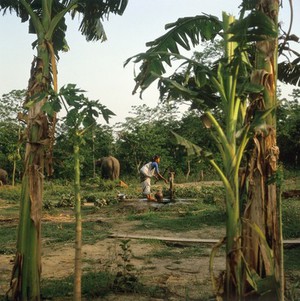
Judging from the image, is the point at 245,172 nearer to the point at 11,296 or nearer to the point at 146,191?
the point at 11,296

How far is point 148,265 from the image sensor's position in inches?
240

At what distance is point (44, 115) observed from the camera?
4.41 metres

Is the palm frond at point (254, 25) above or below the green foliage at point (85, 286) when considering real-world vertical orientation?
above

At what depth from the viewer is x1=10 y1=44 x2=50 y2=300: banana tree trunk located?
418 centimetres

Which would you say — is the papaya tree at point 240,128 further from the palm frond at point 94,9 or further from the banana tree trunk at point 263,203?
the palm frond at point 94,9

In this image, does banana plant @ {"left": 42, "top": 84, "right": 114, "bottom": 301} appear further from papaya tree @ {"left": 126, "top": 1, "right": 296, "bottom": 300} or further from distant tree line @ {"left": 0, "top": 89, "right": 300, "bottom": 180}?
distant tree line @ {"left": 0, "top": 89, "right": 300, "bottom": 180}

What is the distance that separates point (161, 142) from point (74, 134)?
22.7m

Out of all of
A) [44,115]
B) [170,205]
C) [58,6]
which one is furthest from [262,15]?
[170,205]

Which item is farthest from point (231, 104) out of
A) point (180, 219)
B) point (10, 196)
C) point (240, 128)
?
point (10, 196)

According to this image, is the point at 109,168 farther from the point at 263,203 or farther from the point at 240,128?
the point at 263,203

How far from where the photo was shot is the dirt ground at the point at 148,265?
4965 millimetres

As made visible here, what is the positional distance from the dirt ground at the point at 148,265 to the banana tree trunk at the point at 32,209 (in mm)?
858

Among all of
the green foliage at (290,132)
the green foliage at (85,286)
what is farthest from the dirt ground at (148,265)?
the green foliage at (290,132)

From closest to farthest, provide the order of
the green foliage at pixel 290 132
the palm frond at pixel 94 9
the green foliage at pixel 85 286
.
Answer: the green foliage at pixel 85 286
the palm frond at pixel 94 9
the green foliage at pixel 290 132
